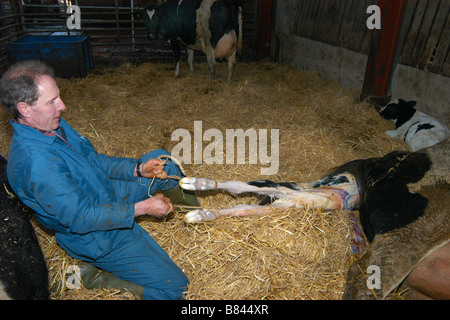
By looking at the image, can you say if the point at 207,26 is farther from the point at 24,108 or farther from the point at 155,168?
the point at 24,108

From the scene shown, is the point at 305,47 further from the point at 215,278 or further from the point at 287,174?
the point at 215,278

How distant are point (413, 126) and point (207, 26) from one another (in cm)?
466

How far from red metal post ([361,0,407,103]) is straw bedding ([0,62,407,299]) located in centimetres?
41

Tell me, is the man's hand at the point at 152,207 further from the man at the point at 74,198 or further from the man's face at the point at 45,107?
the man's face at the point at 45,107

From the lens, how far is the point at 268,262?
2574 mm

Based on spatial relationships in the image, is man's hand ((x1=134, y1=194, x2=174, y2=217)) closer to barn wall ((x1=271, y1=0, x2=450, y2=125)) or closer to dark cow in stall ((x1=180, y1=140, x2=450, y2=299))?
dark cow in stall ((x1=180, y1=140, x2=450, y2=299))

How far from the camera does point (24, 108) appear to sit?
210cm

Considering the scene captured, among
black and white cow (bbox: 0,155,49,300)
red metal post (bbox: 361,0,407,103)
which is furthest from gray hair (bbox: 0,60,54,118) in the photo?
red metal post (bbox: 361,0,407,103)

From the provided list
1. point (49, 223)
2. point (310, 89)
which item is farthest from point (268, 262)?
point (310, 89)

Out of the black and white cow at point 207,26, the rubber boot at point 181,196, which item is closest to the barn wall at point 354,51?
the black and white cow at point 207,26

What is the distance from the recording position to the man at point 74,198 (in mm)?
2078

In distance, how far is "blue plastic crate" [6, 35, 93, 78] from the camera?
22.2 ft

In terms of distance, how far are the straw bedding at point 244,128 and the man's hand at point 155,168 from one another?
0.51m
